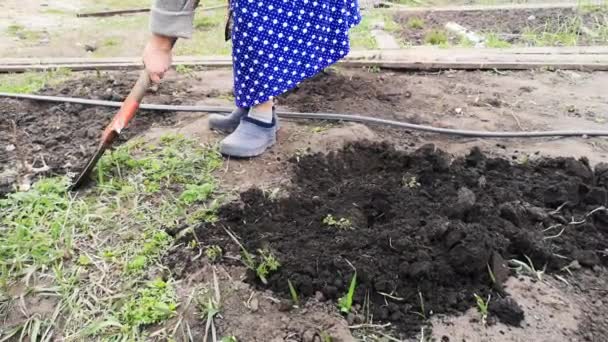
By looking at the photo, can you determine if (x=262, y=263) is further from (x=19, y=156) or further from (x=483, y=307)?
(x=19, y=156)

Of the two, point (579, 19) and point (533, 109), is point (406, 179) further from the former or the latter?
point (579, 19)

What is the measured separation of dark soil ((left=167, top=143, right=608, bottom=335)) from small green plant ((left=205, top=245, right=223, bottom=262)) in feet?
0.11

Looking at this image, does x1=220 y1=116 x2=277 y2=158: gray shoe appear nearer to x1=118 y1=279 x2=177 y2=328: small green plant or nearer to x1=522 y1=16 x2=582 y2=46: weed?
x1=118 y1=279 x2=177 y2=328: small green plant

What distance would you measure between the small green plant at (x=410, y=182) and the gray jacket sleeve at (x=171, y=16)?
0.98 metres

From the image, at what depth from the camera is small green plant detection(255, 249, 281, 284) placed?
1639 millimetres

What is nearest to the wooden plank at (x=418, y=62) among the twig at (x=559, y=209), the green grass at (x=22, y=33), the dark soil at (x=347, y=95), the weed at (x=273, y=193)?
the dark soil at (x=347, y=95)

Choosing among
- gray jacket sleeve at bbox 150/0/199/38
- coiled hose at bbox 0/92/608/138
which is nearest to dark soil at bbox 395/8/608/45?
coiled hose at bbox 0/92/608/138

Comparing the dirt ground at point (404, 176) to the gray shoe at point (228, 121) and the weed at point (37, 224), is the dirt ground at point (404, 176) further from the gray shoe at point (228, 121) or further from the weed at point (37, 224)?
the weed at point (37, 224)

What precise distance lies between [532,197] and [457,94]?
1235 mm

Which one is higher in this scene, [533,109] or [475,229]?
[475,229]

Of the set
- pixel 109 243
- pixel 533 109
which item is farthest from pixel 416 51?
pixel 109 243

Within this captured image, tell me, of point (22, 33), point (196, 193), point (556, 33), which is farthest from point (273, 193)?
point (22, 33)

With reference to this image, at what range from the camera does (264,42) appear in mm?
2082

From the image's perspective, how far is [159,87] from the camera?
3.15m
